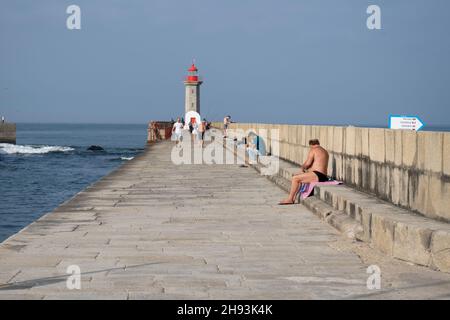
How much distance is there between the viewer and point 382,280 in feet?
18.9

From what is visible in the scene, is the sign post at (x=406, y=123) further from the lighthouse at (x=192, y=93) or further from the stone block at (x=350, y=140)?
the lighthouse at (x=192, y=93)

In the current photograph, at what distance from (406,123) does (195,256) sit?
6.33m

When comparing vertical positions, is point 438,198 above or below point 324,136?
below

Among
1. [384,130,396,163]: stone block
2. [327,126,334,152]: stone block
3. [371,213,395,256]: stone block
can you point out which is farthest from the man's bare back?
[371,213,395,256]: stone block

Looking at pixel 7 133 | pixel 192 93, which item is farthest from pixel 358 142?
pixel 7 133

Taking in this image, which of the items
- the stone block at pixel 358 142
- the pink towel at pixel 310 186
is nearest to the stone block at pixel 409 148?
the stone block at pixel 358 142

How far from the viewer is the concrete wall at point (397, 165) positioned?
7.09 m

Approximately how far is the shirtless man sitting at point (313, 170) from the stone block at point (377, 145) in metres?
1.24

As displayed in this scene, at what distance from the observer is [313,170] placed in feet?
36.9

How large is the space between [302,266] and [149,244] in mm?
1847

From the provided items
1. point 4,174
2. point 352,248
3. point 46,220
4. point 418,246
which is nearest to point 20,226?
point 46,220

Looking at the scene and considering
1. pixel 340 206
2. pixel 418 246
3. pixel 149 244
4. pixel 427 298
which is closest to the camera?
pixel 427 298

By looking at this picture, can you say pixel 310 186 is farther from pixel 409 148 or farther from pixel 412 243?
pixel 412 243

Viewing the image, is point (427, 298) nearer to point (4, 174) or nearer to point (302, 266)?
point (302, 266)
